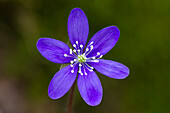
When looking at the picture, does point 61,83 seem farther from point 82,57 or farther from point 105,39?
point 105,39

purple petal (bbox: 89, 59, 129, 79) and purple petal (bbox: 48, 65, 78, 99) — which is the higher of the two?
purple petal (bbox: 89, 59, 129, 79)

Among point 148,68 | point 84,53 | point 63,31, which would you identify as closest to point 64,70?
point 84,53

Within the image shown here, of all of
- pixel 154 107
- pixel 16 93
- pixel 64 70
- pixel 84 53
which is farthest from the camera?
pixel 16 93

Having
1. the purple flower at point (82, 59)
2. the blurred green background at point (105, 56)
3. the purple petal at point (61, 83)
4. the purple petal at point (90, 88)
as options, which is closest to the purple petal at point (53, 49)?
the purple flower at point (82, 59)

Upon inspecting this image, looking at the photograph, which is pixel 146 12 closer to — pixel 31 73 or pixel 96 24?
pixel 96 24

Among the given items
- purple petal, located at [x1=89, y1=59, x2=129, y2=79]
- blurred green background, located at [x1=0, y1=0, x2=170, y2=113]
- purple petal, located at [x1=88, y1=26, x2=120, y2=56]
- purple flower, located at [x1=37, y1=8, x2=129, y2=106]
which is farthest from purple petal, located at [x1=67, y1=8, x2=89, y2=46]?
blurred green background, located at [x1=0, y1=0, x2=170, y2=113]

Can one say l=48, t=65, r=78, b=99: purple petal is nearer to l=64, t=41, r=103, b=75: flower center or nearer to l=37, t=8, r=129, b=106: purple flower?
l=37, t=8, r=129, b=106: purple flower
